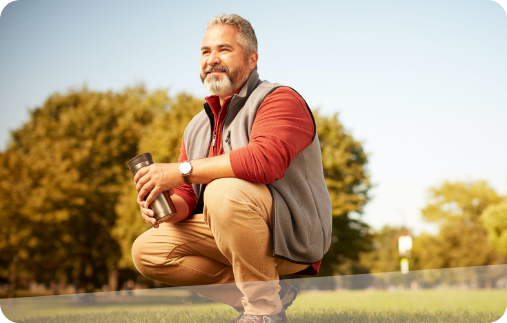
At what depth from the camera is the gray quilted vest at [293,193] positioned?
2.61 m

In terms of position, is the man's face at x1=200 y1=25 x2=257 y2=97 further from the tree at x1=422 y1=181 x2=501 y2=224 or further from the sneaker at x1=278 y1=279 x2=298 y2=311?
the tree at x1=422 y1=181 x2=501 y2=224

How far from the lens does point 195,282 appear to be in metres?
3.11

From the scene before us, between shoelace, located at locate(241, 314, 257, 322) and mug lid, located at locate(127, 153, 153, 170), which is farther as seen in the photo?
mug lid, located at locate(127, 153, 153, 170)

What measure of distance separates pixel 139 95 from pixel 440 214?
3515 centimetres

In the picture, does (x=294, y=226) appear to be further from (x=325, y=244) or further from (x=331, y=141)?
(x=331, y=141)

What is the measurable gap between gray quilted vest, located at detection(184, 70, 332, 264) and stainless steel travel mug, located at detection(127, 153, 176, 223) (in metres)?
0.39

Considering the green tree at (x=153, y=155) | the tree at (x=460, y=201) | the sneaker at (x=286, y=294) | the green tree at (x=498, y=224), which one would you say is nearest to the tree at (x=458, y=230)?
the tree at (x=460, y=201)

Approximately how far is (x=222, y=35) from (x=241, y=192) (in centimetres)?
114

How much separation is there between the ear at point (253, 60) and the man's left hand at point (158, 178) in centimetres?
97

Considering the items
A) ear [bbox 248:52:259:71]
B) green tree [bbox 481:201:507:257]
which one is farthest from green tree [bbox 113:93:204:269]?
green tree [bbox 481:201:507:257]

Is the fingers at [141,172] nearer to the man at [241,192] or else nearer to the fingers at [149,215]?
the man at [241,192]

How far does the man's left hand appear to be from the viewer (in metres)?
2.56

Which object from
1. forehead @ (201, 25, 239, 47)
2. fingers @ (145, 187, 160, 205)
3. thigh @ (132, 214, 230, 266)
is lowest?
thigh @ (132, 214, 230, 266)

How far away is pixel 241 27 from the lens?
10.1 feet
